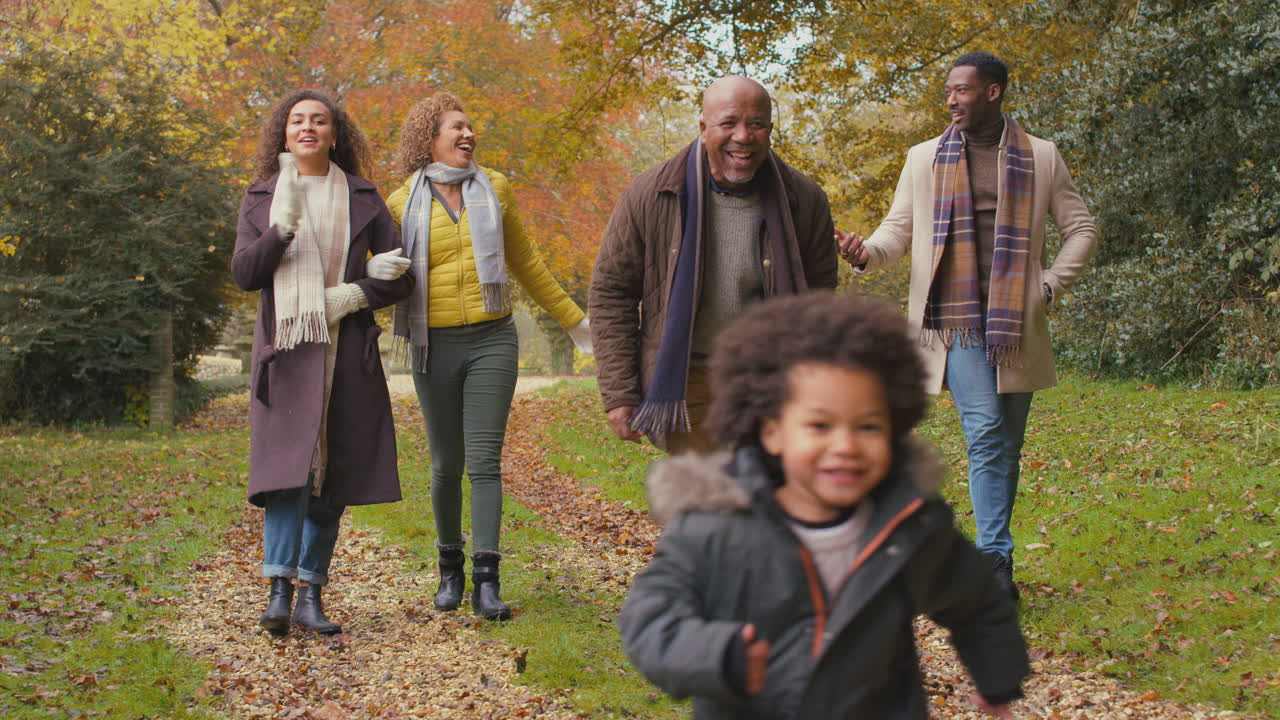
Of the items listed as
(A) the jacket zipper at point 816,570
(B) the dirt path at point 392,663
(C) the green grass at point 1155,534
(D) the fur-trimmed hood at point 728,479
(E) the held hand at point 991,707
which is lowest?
(B) the dirt path at point 392,663

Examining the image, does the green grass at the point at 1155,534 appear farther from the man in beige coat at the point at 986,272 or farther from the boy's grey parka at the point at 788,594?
the boy's grey parka at the point at 788,594

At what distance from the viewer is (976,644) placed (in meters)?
2.25

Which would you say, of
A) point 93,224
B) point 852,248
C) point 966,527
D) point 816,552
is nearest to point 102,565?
point 852,248

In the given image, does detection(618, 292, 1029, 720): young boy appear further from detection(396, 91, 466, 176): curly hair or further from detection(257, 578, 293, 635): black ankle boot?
detection(396, 91, 466, 176): curly hair

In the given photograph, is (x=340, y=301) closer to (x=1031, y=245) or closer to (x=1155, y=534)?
(x=1031, y=245)

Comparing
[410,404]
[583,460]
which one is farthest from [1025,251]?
[410,404]

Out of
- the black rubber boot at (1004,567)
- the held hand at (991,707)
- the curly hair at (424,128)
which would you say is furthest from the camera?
the curly hair at (424,128)

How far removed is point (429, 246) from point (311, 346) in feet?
2.51

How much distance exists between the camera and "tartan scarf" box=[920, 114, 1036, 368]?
511 cm

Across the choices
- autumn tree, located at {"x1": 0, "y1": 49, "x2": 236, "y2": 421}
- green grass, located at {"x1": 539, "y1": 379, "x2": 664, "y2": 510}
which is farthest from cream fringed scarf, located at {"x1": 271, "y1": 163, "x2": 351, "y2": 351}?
autumn tree, located at {"x1": 0, "y1": 49, "x2": 236, "y2": 421}

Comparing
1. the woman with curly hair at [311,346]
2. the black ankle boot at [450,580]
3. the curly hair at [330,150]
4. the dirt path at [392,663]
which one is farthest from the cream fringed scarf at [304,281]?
the dirt path at [392,663]

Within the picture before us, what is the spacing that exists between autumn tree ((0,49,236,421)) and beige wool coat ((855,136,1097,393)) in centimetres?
1356

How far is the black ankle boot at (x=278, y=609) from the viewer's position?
5.15 m

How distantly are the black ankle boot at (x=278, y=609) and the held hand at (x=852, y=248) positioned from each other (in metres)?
2.85
